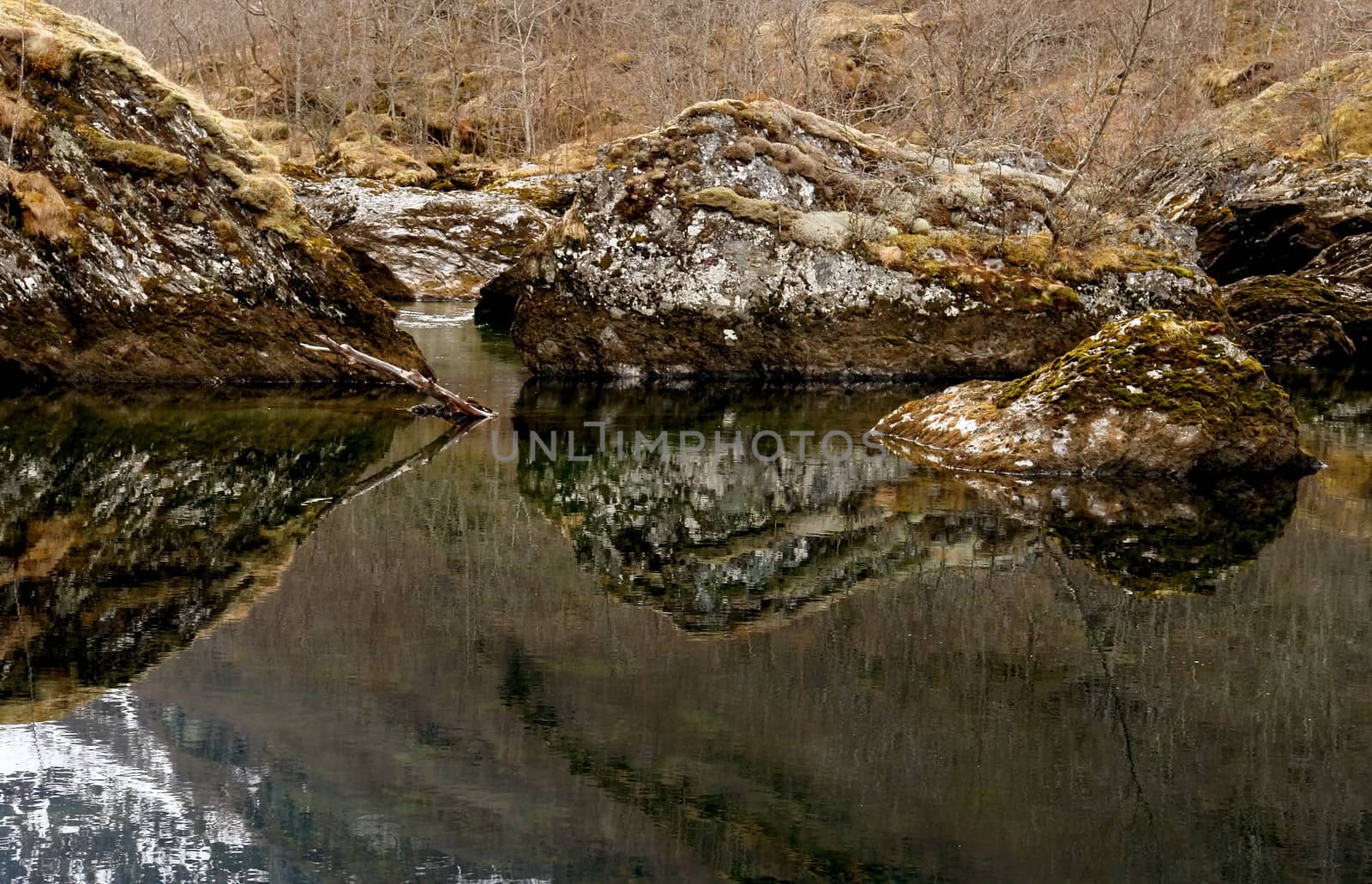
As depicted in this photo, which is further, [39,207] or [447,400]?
[39,207]

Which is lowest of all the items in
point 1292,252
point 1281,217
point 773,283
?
point 773,283

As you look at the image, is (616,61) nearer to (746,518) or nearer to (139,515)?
(746,518)

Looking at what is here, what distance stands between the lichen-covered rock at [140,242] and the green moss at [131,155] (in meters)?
0.02

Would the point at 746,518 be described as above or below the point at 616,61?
below

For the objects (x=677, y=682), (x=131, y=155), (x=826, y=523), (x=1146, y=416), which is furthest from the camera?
(x=131, y=155)

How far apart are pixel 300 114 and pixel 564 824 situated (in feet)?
203

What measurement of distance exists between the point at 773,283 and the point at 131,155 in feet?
26.0

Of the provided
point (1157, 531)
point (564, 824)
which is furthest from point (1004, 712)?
point (1157, 531)

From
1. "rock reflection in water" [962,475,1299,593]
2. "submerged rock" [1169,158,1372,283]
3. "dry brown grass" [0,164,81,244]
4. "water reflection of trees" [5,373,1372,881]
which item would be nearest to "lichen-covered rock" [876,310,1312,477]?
"rock reflection in water" [962,475,1299,593]

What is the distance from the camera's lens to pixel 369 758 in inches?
163

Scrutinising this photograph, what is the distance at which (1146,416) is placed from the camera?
10.4 meters

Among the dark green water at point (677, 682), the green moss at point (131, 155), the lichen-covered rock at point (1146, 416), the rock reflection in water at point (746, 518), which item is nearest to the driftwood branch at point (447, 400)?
the rock reflection in water at point (746, 518)

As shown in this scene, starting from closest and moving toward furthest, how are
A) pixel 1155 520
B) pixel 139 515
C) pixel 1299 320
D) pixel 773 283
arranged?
pixel 139 515
pixel 1155 520
pixel 773 283
pixel 1299 320

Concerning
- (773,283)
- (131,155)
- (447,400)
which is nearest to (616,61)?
(773,283)
